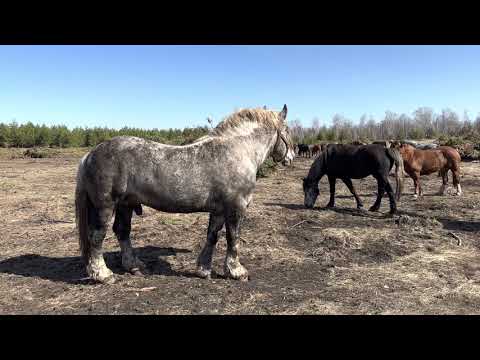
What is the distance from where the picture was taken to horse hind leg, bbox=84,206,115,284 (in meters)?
4.81

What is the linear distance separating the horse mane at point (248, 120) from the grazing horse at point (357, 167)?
5046 mm

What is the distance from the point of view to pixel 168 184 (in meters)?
4.78

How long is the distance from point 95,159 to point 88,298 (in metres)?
1.73

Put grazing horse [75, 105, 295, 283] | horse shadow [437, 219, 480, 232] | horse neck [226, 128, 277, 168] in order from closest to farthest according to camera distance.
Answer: grazing horse [75, 105, 295, 283] < horse neck [226, 128, 277, 168] < horse shadow [437, 219, 480, 232]

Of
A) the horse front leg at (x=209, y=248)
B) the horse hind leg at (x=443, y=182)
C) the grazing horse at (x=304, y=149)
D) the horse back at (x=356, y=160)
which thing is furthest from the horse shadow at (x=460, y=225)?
the grazing horse at (x=304, y=149)

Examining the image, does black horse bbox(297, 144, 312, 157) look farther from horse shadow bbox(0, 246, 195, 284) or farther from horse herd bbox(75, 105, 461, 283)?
horse herd bbox(75, 105, 461, 283)

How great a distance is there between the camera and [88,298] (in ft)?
14.7

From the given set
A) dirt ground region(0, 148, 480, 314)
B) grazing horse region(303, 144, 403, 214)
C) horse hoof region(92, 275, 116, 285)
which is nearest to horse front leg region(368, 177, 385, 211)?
grazing horse region(303, 144, 403, 214)

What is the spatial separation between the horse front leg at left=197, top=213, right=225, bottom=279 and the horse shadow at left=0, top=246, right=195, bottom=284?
0.75 feet
